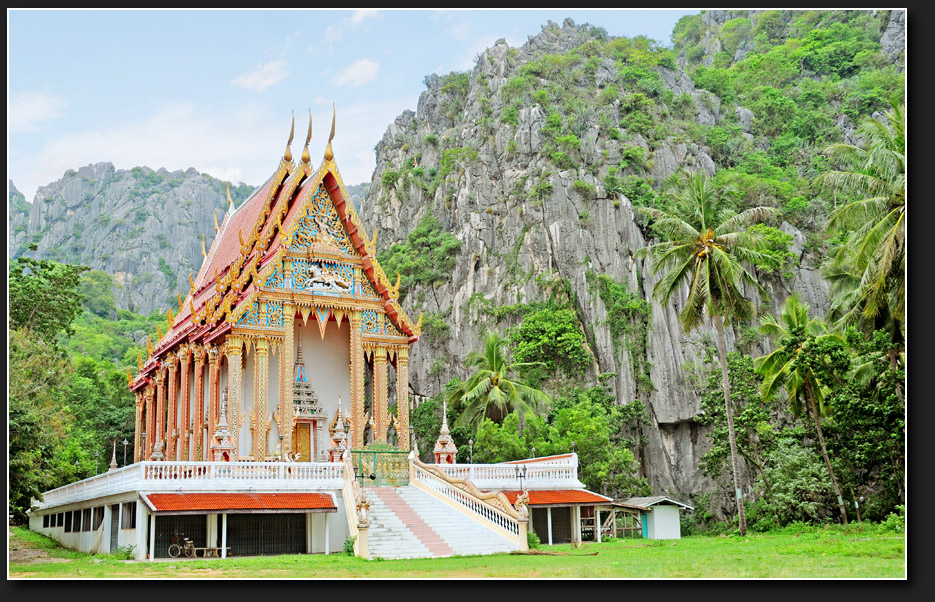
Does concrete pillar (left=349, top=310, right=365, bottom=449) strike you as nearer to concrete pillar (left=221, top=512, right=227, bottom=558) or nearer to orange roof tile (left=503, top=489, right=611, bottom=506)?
orange roof tile (left=503, top=489, right=611, bottom=506)

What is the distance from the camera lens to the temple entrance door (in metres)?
22.2

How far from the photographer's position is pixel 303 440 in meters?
22.3

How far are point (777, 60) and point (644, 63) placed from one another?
27.8ft

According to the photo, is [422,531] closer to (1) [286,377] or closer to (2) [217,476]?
(2) [217,476]

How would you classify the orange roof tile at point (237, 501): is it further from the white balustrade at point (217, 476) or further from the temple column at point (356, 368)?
the temple column at point (356, 368)

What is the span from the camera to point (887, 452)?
61.5 feet

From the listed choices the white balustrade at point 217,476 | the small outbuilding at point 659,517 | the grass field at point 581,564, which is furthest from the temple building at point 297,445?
the small outbuilding at point 659,517

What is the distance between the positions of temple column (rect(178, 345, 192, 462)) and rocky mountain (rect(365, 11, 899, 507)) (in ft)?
60.1

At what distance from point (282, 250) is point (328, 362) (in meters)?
3.53

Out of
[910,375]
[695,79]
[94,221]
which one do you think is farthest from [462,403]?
[94,221]

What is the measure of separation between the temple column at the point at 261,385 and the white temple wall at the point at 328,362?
191 cm

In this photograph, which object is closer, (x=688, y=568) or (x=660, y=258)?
(x=688, y=568)

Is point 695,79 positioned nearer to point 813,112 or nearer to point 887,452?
point 813,112

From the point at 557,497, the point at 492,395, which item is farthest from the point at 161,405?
the point at 557,497
